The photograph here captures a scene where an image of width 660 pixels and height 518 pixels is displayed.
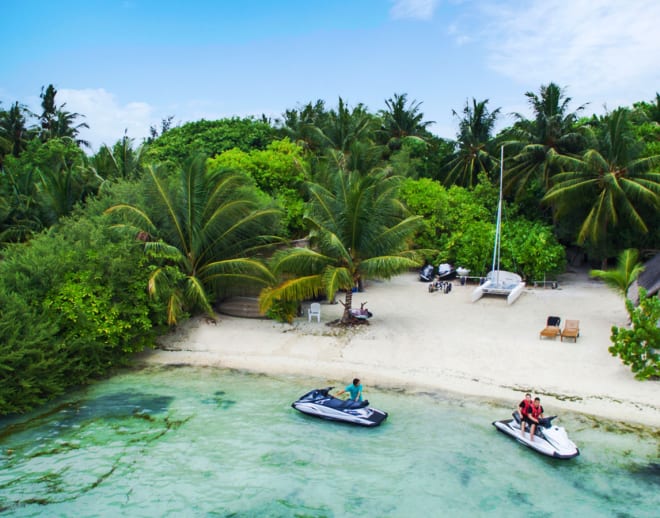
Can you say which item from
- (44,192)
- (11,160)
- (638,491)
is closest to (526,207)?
(638,491)

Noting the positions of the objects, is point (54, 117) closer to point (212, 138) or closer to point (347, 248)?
point (212, 138)

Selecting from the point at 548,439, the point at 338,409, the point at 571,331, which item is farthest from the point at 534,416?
the point at 571,331

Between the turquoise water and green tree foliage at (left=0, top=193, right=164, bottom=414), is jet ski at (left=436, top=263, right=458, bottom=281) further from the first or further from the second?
green tree foliage at (left=0, top=193, right=164, bottom=414)

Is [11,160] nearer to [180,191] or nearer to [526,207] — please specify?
[180,191]

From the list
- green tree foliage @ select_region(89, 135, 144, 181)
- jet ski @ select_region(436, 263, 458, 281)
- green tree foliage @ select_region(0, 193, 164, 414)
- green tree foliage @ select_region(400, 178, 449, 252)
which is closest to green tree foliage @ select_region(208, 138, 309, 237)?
green tree foliage @ select_region(89, 135, 144, 181)

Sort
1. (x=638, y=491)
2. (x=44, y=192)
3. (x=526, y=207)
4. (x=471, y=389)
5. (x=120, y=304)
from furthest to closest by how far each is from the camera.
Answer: (x=526, y=207) → (x=44, y=192) → (x=120, y=304) → (x=471, y=389) → (x=638, y=491)

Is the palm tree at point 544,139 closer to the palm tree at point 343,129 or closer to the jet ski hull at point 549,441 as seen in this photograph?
the palm tree at point 343,129

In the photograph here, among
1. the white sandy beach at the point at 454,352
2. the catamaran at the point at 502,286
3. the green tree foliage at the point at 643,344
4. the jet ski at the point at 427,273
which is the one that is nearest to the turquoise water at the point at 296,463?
the white sandy beach at the point at 454,352
